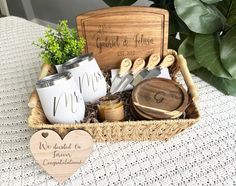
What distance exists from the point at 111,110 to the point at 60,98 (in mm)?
121

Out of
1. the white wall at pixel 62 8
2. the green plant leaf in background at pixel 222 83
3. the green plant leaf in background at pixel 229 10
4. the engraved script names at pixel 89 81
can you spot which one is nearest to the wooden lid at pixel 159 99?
the engraved script names at pixel 89 81

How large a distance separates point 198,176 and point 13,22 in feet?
3.73

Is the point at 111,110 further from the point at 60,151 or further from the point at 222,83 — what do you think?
the point at 222,83

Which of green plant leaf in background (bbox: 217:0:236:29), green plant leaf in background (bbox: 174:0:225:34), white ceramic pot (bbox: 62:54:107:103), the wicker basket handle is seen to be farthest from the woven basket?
green plant leaf in background (bbox: 217:0:236:29)

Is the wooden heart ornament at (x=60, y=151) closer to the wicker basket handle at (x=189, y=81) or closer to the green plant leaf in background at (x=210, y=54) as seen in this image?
the wicker basket handle at (x=189, y=81)

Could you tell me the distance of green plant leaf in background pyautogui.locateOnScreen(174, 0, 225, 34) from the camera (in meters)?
0.79

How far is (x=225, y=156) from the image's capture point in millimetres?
607

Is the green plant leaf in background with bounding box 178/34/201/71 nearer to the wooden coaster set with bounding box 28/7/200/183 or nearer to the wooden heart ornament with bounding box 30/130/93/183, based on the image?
the wooden coaster set with bounding box 28/7/200/183

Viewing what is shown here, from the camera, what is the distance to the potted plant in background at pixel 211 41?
29.3 inches

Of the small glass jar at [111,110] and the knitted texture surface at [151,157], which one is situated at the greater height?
the small glass jar at [111,110]

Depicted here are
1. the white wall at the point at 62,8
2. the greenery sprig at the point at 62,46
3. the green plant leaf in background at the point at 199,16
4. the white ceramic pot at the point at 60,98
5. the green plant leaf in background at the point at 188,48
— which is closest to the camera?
the white ceramic pot at the point at 60,98

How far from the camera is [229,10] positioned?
0.91 m

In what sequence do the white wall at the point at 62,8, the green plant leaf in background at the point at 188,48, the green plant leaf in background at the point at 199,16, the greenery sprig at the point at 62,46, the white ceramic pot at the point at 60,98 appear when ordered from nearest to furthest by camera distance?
the white ceramic pot at the point at 60,98 → the greenery sprig at the point at 62,46 → the green plant leaf in background at the point at 199,16 → the green plant leaf in background at the point at 188,48 → the white wall at the point at 62,8

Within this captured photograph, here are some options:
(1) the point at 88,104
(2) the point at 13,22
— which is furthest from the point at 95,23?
(2) the point at 13,22
